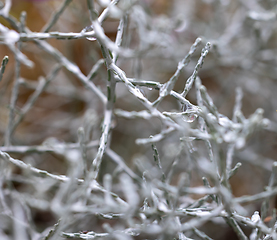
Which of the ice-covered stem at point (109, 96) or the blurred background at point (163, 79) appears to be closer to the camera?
the ice-covered stem at point (109, 96)

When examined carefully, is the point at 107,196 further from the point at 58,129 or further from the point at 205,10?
the point at 205,10

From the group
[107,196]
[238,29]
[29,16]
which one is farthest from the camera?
[29,16]

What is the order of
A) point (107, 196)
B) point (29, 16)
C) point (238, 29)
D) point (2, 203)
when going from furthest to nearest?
point (29, 16), point (238, 29), point (2, 203), point (107, 196)

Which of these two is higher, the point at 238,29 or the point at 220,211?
the point at 238,29

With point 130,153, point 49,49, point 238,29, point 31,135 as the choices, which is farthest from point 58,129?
point 238,29

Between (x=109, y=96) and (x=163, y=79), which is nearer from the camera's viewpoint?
(x=109, y=96)

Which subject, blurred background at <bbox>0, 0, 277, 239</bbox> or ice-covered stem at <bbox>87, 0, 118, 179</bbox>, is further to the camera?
blurred background at <bbox>0, 0, 277, 239</bbox>

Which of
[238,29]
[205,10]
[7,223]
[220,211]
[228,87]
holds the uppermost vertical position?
[205,10]

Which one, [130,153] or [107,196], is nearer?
[107,196]
